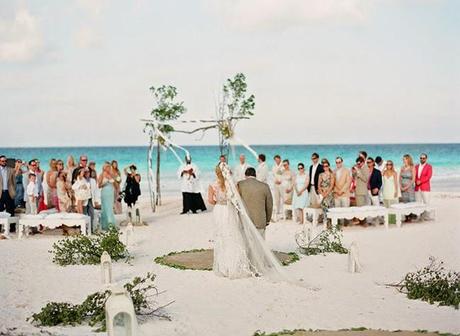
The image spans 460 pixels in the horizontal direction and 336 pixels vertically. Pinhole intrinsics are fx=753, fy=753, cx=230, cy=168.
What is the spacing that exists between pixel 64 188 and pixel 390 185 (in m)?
6.59

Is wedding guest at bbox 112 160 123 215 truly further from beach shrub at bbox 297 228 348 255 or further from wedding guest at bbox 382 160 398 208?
wedding guest at bbox 382 160 398 208

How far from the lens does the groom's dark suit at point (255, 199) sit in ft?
33.2

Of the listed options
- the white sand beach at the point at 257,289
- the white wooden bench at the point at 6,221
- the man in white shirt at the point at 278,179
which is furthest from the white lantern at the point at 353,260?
the white wooden bench at the point at 6,221

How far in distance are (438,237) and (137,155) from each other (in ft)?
163

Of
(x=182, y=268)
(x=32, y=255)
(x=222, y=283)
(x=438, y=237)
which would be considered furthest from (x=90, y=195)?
(x=438, y=237)

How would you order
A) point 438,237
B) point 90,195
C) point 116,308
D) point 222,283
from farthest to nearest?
1. point 90,195
2. point 438,237
3. point 222,283
4. point 116,308

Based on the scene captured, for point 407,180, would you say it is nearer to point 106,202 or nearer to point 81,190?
point 106,202

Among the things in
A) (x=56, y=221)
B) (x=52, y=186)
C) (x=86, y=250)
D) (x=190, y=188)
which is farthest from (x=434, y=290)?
(x=190, y=188)

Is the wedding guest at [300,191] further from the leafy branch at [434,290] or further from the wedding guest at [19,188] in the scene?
the leafy branch at [434,290]

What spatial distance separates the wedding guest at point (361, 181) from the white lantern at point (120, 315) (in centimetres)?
1085

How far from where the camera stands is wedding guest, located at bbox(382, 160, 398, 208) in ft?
51.0

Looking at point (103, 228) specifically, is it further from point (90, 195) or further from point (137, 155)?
point (137, 155)

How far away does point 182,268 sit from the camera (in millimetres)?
10602

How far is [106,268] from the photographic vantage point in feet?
31.4
